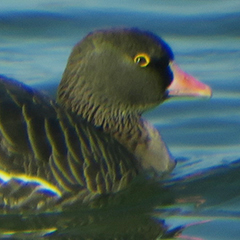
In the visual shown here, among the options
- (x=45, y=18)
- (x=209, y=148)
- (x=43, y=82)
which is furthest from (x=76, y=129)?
(x=45, y=18)

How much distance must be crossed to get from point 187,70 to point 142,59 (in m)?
2.91

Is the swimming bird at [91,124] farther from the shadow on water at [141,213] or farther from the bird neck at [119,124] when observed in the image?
the shadow on water at [141,213]

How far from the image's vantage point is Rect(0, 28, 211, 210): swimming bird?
718cm

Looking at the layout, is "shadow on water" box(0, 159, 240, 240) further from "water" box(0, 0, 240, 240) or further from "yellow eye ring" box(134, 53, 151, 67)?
"yellow eye ring" box(134, 53, 151, 67)

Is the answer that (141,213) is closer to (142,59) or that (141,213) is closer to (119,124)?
(119,124)

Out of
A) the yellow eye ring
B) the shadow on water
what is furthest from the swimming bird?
the shadow on water

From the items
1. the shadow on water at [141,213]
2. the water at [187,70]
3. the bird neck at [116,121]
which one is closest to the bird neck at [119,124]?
the bird neck at [116,121]

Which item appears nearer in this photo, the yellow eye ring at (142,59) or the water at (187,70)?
the water at (187,70)

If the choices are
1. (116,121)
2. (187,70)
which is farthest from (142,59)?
(187,70)

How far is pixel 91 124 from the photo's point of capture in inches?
313

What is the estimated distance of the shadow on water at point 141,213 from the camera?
7219 millimetres

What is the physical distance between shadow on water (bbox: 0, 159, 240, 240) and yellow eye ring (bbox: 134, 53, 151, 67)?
3.24 ft

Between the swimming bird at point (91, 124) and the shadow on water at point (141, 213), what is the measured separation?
4.6 inches

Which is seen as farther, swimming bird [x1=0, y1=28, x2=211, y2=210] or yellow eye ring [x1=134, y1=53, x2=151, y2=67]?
yellow eye ring [x1=134, y1=53, x2=151, y2=67]
